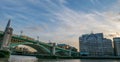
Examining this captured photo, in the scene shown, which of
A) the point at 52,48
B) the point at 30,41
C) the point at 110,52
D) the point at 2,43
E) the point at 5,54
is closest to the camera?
the point at 5,54

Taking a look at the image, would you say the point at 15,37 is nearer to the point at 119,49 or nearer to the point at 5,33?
the point at 5,33

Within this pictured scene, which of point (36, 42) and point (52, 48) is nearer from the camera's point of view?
point (36, 42)

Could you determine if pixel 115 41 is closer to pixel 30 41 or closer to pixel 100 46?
pixel 100 46

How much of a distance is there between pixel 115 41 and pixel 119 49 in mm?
12640

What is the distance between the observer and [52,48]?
125500 mm

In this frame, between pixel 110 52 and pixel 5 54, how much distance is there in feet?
482

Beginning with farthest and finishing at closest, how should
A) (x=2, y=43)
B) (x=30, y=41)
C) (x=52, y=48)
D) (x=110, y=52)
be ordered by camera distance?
(x=110, y=52) < (x=52, y=48) < (x=30, y=41) < (x=2, y=43)

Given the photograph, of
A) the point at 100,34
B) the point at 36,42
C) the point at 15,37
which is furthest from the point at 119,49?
the point at 15,37

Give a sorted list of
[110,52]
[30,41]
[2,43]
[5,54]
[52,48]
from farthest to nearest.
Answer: [110,52] → [52,48] → [30,41] → [2,43] → [5,54]

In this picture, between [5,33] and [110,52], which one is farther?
[110,52]

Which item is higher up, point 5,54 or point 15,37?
point 15,37

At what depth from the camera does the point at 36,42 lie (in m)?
100

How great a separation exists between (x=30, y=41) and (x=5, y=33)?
17557mm

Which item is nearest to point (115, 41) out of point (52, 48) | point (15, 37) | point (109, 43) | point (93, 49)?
point (109, 43)
